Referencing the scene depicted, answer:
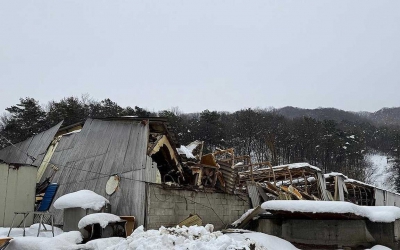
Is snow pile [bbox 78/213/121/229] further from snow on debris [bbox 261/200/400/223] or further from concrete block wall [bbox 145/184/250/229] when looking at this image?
snow on debris [bbox 261/200/400/223]

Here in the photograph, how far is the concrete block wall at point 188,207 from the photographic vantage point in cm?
1195

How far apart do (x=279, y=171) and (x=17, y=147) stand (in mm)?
14915

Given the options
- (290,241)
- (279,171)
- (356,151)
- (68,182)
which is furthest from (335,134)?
(68,182)

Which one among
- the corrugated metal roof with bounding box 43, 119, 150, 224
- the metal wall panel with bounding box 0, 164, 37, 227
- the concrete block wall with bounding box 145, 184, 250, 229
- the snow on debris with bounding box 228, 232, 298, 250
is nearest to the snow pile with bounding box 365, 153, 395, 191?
the concrete block wall with bounding box 145, 184, 250, 229

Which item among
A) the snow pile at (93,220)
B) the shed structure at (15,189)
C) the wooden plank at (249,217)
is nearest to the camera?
the snow pile at (93,220)

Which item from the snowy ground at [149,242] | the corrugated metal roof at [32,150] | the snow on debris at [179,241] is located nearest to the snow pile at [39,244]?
the snowy ground at [149,242]

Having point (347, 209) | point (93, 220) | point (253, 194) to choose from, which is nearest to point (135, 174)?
point (93, 220)

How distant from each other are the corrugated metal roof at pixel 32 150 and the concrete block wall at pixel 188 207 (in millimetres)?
7205

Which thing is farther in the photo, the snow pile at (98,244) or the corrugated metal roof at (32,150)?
the corrugated metal roof at (32,150)

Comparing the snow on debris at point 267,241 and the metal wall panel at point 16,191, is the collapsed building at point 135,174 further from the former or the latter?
the snow on debris at point 267,241

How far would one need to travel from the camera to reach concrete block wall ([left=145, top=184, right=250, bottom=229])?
12.0 meters

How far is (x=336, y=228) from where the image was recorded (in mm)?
12648

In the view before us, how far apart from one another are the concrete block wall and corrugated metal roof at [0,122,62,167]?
7.20 m

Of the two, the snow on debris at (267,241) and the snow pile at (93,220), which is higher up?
the snow pile at (93,220)
